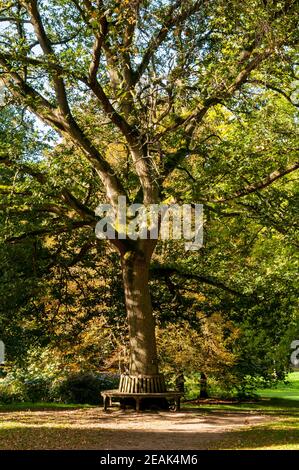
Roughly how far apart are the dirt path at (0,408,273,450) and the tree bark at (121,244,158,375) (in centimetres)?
124

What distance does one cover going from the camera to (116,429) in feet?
38.1

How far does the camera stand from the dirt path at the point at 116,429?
9.95 m

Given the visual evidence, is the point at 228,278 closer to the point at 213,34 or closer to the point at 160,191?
the point at 160,191

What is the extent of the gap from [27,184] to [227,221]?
7348 millimetres

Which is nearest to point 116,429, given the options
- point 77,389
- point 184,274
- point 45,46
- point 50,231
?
point 50,231

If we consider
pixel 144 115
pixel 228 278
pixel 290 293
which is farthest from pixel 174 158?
pixel 290 293

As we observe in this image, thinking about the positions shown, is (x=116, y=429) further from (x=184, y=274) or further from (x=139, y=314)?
(x=184, y=274)

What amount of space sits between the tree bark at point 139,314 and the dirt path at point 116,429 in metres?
1.24

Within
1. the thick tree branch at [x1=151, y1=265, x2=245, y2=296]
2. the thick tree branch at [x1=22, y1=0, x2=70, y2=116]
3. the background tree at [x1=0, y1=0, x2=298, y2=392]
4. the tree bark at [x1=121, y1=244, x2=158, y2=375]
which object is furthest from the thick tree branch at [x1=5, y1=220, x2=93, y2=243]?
the thick tree branch at [x1=151, y1=265, x2=245, y2=296]

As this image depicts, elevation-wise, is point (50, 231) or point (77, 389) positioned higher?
point (50, 231)

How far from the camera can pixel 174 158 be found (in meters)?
15.3

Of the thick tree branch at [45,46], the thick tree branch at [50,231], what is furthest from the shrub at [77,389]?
the thick tree branch at [45,46]

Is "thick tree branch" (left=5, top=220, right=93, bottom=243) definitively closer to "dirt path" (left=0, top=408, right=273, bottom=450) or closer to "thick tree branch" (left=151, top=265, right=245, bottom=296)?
"thick tree branch" (left=151, top=265, right=245, bottom=296)

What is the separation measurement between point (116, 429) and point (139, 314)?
4.07 metres
